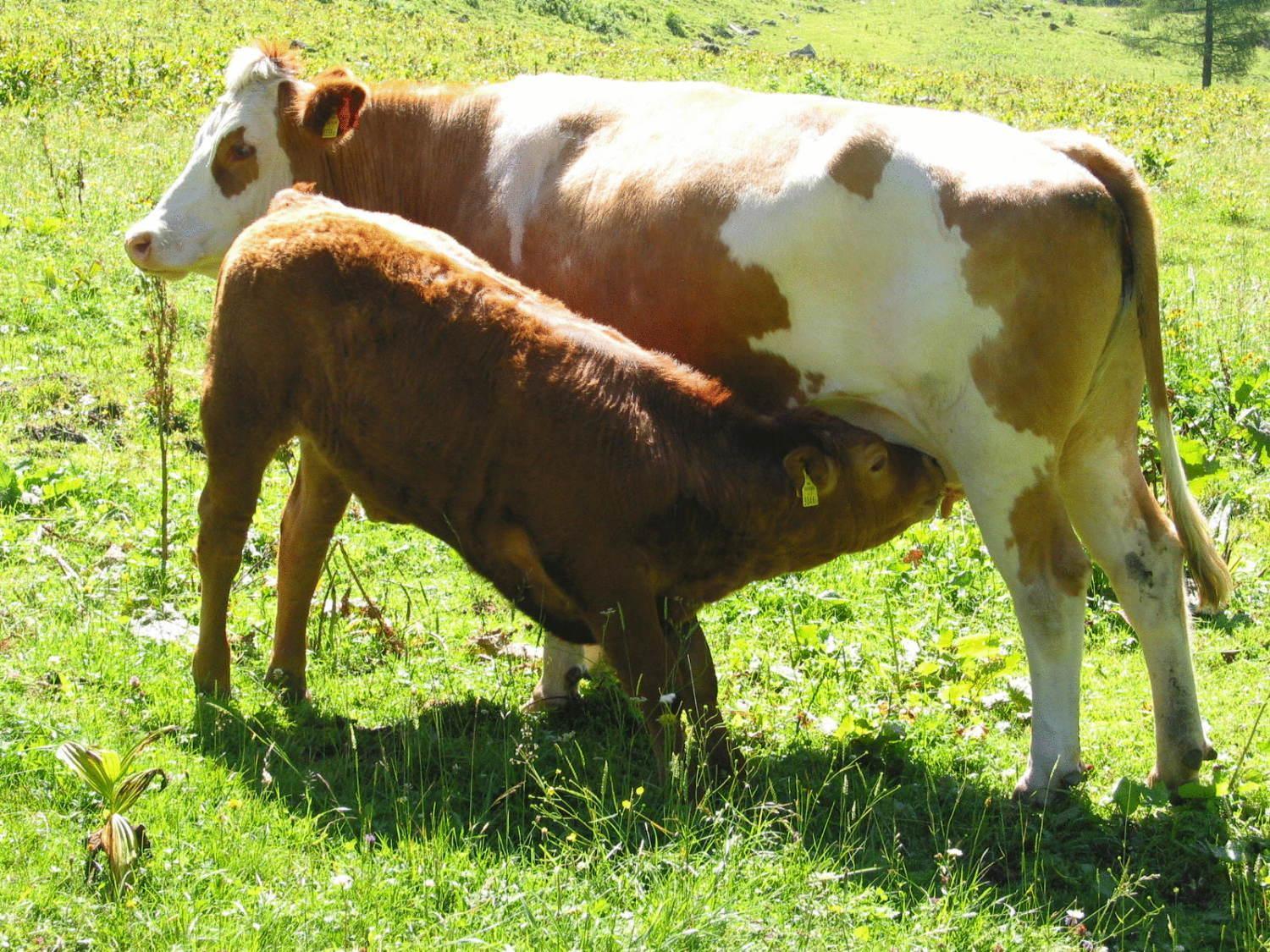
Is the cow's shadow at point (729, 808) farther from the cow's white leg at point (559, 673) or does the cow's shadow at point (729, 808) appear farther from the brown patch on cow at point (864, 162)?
the brown patch on cow at point (864, 162)

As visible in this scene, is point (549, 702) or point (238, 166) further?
point (238, 166)

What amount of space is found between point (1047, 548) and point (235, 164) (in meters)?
4.18

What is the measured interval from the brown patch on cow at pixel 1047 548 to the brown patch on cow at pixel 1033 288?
11.0 inches

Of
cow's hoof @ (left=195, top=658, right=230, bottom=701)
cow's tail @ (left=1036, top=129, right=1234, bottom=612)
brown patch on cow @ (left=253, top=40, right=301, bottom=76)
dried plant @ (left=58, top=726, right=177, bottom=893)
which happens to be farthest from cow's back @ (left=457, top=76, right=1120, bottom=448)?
dried plant @ (left=58, top=726, right=177, bottom=893)

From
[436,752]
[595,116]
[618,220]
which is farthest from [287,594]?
[595,116]

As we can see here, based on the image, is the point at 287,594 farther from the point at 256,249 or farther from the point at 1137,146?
the point at 1137,146

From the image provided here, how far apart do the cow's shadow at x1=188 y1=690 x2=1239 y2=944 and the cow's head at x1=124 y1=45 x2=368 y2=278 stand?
8.13 ft

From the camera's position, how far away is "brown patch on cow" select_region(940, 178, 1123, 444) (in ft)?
16.0

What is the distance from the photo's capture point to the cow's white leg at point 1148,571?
17.1 feet

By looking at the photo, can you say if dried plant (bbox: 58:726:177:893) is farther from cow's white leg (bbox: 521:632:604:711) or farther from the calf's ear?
the calf's ear

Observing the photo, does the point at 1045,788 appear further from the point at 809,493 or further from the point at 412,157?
the point at 412,157

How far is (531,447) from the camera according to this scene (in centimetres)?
500

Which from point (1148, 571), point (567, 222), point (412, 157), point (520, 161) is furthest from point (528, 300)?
point (1148, 571)

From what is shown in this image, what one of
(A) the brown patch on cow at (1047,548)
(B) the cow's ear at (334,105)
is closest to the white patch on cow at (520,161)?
(B) the cow's ear at (334,105)
